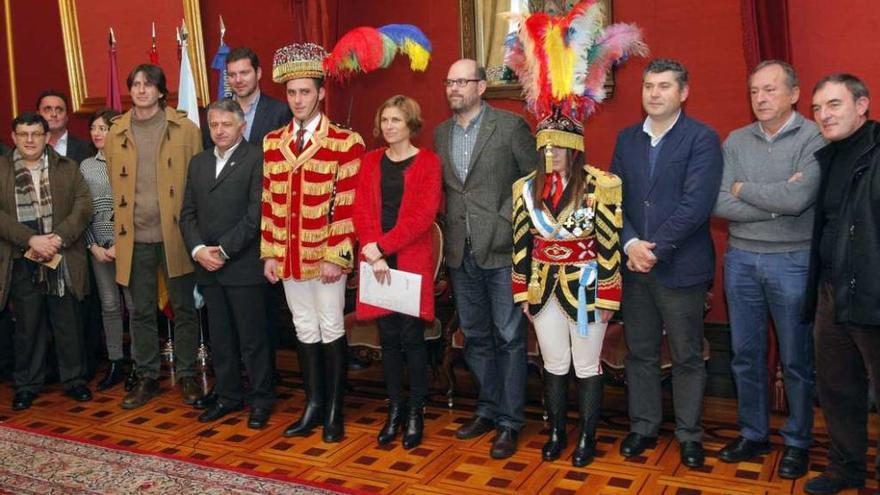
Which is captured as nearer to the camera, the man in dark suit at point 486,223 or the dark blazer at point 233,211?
the man in dark suit at point 486,223

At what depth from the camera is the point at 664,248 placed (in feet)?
10.2

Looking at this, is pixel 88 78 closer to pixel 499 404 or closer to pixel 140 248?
pixel 140 248

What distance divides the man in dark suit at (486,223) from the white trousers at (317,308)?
524mm

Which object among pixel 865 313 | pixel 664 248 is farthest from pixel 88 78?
pixel 865 313

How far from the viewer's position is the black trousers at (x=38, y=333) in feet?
14.5

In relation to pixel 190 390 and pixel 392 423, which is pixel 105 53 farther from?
pixel 392 423

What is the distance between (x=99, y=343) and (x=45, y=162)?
1.16 meters

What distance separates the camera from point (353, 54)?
3.75m

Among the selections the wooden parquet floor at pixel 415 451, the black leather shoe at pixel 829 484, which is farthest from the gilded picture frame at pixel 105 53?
the black leather shoe at pixel 829 484

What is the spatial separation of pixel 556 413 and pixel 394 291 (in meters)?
0.80

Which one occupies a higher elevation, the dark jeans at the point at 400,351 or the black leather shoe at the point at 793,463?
the dark jeans at the point at 400,351

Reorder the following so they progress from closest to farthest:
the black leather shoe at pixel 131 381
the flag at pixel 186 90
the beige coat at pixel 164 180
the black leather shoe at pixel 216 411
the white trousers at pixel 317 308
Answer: the white trousers at pixel 317 308
the black leather shoe at pixel 216 411
the beige coat at pixel 164 180
the black leather shoe at pixel 131 381
the flag at pixel 186 90

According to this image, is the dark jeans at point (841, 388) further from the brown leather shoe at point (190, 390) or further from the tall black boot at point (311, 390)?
the brown leather shoe at point (190, 390)

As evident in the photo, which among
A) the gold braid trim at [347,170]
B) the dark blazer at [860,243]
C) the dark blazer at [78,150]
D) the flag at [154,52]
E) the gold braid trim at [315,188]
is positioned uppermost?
the flag at [154,52]
